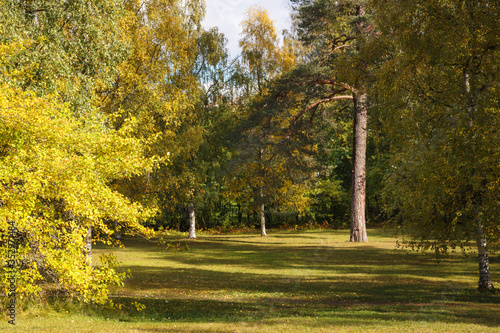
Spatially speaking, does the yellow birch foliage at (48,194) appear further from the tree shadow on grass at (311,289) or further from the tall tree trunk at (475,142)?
the tall tree trunk at (475,142)

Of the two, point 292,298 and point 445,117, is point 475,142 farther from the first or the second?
point 292,298

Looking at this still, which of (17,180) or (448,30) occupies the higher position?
(448,30)

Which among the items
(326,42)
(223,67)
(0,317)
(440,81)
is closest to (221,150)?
(223,67)

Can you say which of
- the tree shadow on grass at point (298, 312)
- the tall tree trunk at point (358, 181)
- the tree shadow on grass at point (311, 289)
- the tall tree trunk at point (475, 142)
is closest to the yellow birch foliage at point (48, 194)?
the tree shadow on grass at point (298, 312)

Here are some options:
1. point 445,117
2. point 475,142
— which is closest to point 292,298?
point 475,142

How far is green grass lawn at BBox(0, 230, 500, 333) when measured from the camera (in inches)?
376

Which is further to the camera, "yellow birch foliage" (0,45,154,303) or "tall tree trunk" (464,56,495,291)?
"tall tree trunk" (464,56,495,291)

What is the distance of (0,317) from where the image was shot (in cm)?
1008

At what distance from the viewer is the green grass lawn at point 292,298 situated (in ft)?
31.3

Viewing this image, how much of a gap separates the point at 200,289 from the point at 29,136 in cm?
785

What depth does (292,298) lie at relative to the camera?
43.4ft

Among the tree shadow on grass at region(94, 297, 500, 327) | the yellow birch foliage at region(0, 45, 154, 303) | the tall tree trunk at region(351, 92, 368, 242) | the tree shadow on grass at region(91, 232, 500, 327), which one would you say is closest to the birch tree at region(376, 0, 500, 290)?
the tree shadow on grass at region(91, 232, 500, 327)

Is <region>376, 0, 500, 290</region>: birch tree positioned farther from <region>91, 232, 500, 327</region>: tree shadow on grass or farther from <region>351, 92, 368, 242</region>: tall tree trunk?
<region>351, 92, 368, 242</region>: tall tree trunk

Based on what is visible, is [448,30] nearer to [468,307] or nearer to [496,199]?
[496,199]
